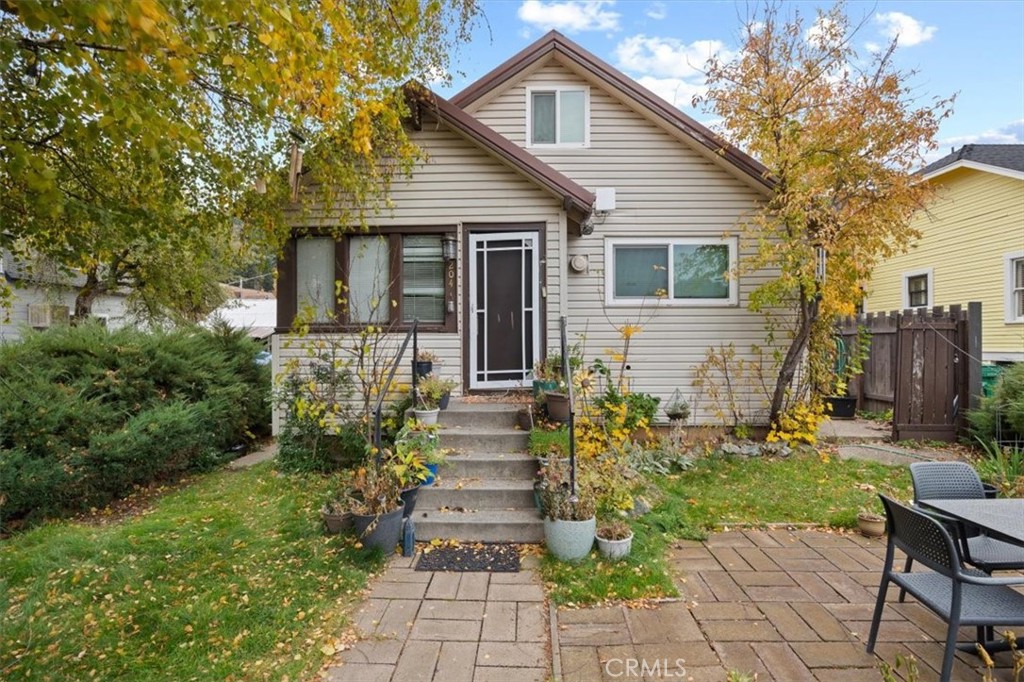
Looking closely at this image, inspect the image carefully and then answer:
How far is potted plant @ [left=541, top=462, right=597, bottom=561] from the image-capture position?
4199mm

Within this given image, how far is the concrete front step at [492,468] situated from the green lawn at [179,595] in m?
1.33

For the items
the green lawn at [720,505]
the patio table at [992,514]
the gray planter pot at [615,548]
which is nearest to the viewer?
the patio table at [992,514]

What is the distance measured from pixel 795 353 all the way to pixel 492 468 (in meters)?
4.77

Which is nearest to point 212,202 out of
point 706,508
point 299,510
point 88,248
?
point 88,248

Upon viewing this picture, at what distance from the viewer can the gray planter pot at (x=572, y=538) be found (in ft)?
13.8

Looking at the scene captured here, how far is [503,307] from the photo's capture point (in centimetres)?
738

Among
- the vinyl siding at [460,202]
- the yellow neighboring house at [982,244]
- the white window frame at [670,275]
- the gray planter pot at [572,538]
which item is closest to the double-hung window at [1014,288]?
the yellow neighboring house at [982,244]

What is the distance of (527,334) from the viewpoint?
7.37 m

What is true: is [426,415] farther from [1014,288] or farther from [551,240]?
[1014,288]

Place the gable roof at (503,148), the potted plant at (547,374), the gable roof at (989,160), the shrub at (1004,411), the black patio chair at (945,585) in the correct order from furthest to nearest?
the gable roof at (989,160) < the shrub at (1004,411) < the gable roof at (503,148) < the potted plant at (547,374) < the black patio chair at (945,585)

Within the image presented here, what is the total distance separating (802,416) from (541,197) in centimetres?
466

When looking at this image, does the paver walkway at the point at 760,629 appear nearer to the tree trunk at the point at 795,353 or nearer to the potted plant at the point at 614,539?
the potted plant at the point at 614,539

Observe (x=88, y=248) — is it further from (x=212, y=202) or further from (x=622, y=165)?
(x=622, y=165)

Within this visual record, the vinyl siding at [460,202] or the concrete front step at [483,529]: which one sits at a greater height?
the vinyl siding at [460,202]
